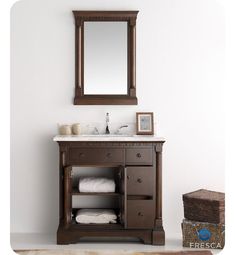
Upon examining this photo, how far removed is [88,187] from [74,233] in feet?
1.34

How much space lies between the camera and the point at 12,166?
5023 mm

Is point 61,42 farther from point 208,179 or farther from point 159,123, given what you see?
point 208,179

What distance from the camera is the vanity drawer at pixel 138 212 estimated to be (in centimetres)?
453

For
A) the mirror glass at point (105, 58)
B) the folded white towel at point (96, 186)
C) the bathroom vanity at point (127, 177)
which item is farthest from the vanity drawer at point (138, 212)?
the mirror glass at point (105, 58)

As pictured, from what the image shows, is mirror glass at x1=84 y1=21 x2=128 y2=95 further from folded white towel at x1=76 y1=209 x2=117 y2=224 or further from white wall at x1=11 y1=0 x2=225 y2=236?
folded white towel at x1=76 y1=209 x2=117 y2=224

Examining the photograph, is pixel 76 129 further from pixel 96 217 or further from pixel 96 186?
pixel 96 217

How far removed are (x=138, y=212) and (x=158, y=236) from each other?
267 millimetres

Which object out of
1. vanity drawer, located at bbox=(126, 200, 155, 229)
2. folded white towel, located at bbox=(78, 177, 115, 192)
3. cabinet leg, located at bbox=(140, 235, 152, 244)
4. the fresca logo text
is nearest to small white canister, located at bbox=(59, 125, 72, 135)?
folded white towel, located at bbox=(78, 177, 115, 192)

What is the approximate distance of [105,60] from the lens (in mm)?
4953

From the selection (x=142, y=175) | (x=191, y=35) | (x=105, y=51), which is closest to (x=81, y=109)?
(x=105, y=51)

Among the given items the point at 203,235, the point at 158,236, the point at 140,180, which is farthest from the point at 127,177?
the point at 203,235

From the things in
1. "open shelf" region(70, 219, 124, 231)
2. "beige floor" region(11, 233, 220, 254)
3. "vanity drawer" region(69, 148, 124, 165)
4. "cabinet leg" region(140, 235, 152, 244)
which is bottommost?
"beige floor" region(11, 233, 220, 254)

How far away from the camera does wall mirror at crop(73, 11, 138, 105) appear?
4914 millimetres

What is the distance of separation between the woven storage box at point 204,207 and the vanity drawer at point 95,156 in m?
0.69
